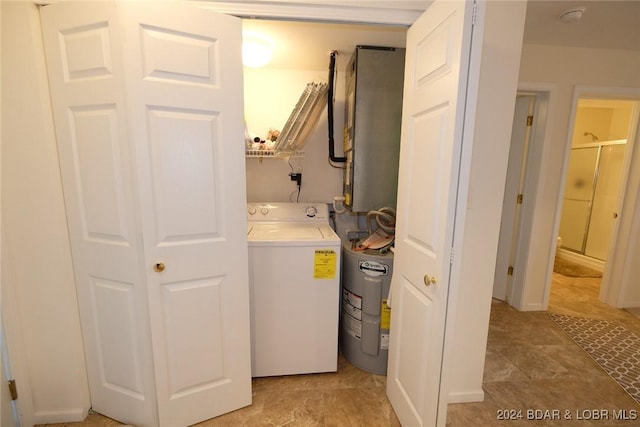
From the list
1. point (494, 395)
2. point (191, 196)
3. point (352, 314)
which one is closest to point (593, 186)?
point (494, 395)

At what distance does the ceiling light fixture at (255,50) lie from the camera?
5.63 feet

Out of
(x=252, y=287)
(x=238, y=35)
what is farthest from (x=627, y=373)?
(x=238, y=35)

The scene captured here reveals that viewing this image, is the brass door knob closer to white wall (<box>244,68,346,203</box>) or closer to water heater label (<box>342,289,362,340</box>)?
water heater label (<box>342,289,362,340</box>)

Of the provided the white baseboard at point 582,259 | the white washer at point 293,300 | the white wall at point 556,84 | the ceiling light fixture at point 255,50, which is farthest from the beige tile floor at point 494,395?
the white baseboard at point 582,259

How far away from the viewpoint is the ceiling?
1586 millimetres

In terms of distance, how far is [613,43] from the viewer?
2125 millimetres

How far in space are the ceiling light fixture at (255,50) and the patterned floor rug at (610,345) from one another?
10.3 feet

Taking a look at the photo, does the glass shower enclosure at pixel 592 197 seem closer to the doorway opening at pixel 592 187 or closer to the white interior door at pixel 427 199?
the doorway opening at pixel 592 187

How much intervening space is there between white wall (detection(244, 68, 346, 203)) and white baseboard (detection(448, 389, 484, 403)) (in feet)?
5.14

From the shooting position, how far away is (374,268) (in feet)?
5.59

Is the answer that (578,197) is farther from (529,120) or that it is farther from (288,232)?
(288,232)

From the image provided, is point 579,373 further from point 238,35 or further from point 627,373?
point 238,35

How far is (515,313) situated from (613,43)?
2370 millimetres

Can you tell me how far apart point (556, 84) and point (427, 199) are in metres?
2.15
